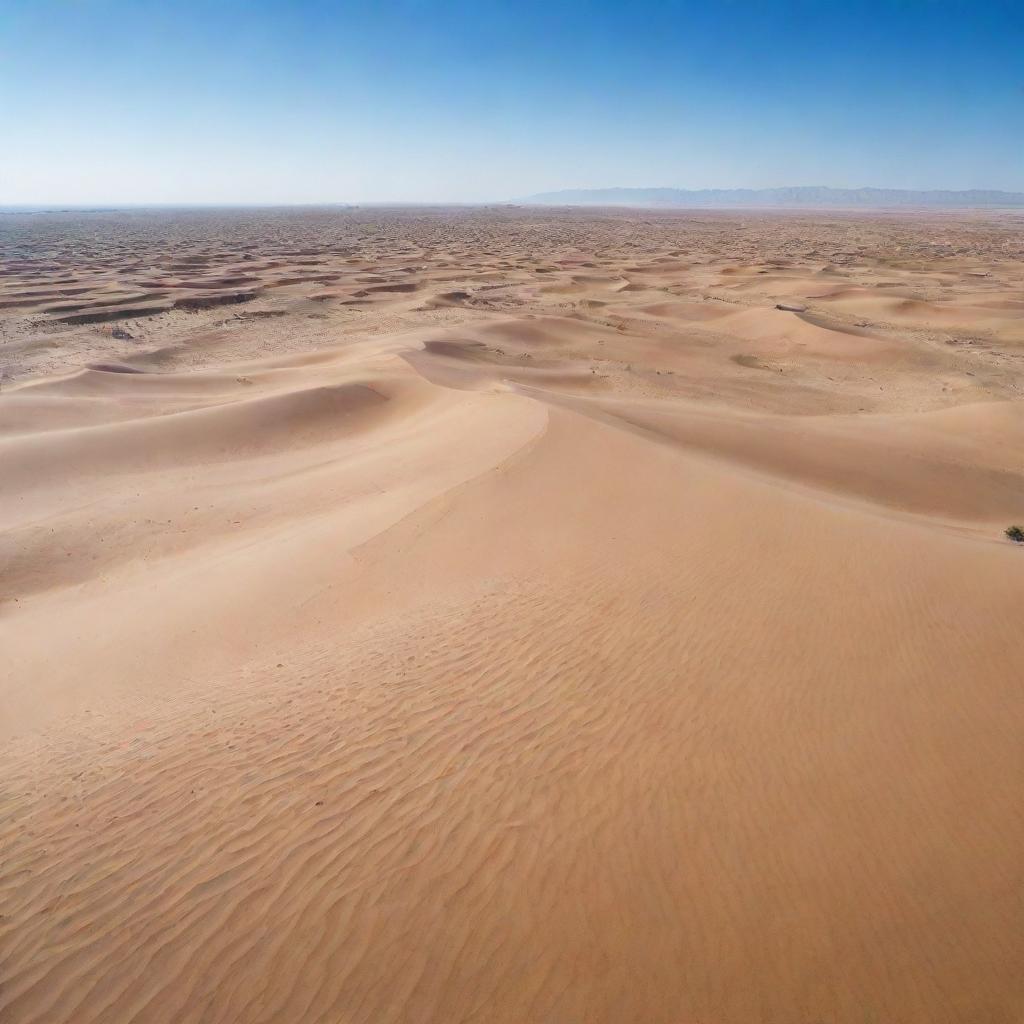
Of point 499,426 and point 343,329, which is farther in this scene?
point 343,329

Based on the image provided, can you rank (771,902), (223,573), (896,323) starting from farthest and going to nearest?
(896,323)
(223,573)
(771,902)

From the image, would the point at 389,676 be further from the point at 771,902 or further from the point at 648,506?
the point at 648,506

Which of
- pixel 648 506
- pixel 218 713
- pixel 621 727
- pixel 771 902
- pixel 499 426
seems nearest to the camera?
pixel 771 902

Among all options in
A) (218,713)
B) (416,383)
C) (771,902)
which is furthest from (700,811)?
(416,383)

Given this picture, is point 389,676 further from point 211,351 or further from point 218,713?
point 211,351

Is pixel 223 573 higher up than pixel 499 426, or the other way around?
pixel 499 426

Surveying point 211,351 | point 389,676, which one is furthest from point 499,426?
point 211,351
